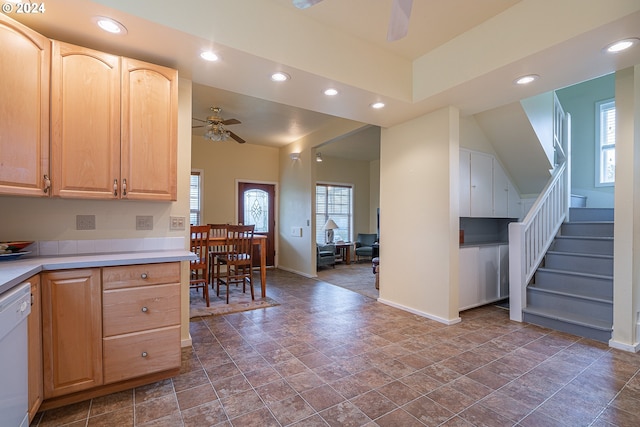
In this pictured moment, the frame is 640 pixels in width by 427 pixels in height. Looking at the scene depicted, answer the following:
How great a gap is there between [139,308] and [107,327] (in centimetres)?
20

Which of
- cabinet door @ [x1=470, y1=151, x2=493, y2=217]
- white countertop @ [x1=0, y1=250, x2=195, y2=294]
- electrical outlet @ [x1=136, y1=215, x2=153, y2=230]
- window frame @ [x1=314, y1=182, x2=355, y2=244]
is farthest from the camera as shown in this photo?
window frame @ [x1=314, y1=182, x2=355, y2=244]

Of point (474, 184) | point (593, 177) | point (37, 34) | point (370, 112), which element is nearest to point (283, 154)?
point (370, 112)

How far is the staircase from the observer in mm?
3031

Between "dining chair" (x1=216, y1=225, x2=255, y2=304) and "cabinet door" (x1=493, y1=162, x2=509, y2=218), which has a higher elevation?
"cabinet door" (x1=493, y1=162, x2=509, y2=218)

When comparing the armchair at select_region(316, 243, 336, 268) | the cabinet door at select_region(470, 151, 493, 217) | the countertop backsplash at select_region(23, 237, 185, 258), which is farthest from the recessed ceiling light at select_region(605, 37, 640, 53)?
the armchair at select_region(316, 243, 336, 268)

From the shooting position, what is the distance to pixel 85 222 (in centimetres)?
229

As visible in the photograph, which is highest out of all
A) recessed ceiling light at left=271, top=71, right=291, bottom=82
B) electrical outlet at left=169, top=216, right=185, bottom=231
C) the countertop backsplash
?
recessed ceiling light at left=271, top=71, right=291, bottom=82

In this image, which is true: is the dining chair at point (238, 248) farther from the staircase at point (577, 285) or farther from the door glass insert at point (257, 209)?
the staircase at point (577, 285)

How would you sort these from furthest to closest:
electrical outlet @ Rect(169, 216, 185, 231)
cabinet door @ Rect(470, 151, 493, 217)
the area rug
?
1. cabinet door @ Rect(470, 151, 493, 217)
2. the area rug
3. electrical outlet @ Rect(169, 216, 185, 231)

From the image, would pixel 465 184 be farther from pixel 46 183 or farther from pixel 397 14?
pixel 46 183

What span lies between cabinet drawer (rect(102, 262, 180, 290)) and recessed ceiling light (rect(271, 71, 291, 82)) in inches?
68.2

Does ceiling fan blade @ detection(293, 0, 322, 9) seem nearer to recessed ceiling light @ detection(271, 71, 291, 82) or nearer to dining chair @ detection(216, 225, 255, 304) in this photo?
recessed ceiling light @ detection(271, 71, 291, 82)

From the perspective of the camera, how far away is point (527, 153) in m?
4.29

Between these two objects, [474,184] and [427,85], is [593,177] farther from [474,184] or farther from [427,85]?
[427,85]
